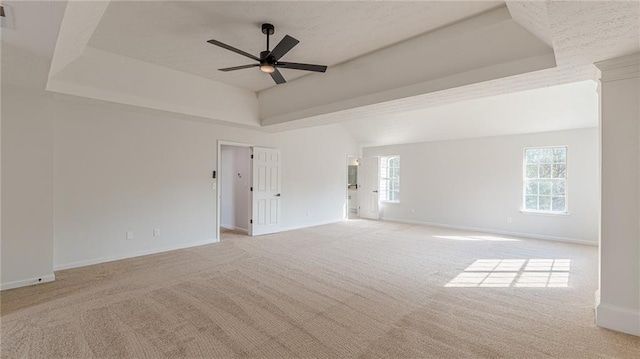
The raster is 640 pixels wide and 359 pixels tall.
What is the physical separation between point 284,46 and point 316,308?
265 centimetres

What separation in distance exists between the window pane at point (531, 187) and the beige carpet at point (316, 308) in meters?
1.80

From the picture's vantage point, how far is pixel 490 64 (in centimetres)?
288

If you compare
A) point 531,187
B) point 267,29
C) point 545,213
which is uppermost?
point 267,29

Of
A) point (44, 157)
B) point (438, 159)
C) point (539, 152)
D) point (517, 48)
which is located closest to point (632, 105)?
point (517, 48)

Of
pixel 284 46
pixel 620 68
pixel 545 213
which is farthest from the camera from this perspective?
pixel 545 213

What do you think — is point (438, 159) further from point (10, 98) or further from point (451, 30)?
point (10, 98)

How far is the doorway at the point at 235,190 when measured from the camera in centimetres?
649

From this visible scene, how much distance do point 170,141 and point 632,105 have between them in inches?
235

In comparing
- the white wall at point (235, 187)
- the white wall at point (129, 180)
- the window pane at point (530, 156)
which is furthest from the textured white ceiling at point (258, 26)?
the window pane at point (530, 156)

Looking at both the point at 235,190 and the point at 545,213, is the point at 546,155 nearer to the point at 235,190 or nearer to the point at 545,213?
the point at 545,213

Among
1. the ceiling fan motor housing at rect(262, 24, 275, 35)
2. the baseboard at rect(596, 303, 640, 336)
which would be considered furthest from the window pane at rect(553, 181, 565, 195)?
the ceiling fan motor housing at rect(262, 24, 275, 35)

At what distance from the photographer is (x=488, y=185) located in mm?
6742

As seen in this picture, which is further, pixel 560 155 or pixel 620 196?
pixel 560 155

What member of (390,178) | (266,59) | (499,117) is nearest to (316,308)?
(266,59)
